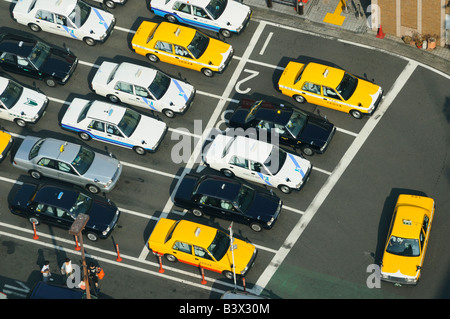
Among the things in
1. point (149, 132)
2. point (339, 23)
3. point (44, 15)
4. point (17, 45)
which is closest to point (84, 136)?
point (149, 132)

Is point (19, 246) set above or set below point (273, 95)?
below

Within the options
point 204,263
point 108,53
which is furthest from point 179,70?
point 204,263

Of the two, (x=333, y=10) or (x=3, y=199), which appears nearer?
(x=3, y=199)

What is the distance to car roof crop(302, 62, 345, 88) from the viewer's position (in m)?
45.1

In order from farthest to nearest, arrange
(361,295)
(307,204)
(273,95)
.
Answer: (273,95)
(307,204)
(361,295)

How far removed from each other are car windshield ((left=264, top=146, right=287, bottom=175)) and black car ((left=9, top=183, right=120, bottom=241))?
25.0 ft

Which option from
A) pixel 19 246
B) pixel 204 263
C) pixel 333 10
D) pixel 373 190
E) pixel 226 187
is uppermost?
pixel 333 10

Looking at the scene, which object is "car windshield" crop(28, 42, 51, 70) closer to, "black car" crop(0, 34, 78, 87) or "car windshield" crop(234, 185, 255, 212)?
"black car" crop(0, 34, 78, 87)

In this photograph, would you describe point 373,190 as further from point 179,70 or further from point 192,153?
point 179,70

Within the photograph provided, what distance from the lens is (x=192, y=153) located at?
44.7 meters

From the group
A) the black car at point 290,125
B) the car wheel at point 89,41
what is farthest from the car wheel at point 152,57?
the black car at point 290,125

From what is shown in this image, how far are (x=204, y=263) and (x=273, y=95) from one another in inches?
435

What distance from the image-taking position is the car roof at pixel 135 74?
45.2 meters

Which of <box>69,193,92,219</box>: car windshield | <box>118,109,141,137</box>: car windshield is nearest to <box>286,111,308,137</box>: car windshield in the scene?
<box>118,109,141,137</box>: car windshield
